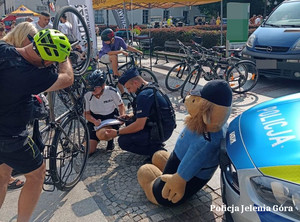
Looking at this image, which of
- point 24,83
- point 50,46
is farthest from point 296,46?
point 24,83

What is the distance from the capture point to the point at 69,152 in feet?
9.64

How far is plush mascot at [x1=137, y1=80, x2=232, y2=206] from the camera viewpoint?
2193 mm

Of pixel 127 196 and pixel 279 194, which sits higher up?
pixel 279 194

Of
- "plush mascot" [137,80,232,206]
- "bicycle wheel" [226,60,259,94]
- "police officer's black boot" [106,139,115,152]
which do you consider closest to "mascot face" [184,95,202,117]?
"plush mascot" [137,80,232,206]

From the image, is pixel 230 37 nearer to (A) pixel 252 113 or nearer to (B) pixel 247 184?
(A) pixel 252 113

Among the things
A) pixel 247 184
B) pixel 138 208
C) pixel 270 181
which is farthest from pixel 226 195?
pixel 138 208

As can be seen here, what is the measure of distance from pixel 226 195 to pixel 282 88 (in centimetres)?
522

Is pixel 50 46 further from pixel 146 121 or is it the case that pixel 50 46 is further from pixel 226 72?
pixel 226 72

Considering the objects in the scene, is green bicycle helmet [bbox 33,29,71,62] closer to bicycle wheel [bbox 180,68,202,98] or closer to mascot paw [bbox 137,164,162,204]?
mascot paw [bbox 137,164,162,204]

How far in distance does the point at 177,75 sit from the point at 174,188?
16.0ft

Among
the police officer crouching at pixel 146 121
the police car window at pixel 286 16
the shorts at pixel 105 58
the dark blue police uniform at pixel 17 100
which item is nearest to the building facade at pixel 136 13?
the police car window at pixel 286 16

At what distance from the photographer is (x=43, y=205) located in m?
2.73

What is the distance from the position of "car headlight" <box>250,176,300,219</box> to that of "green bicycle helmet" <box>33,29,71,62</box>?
4.80ft

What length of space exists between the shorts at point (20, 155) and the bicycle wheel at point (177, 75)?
492 cm
